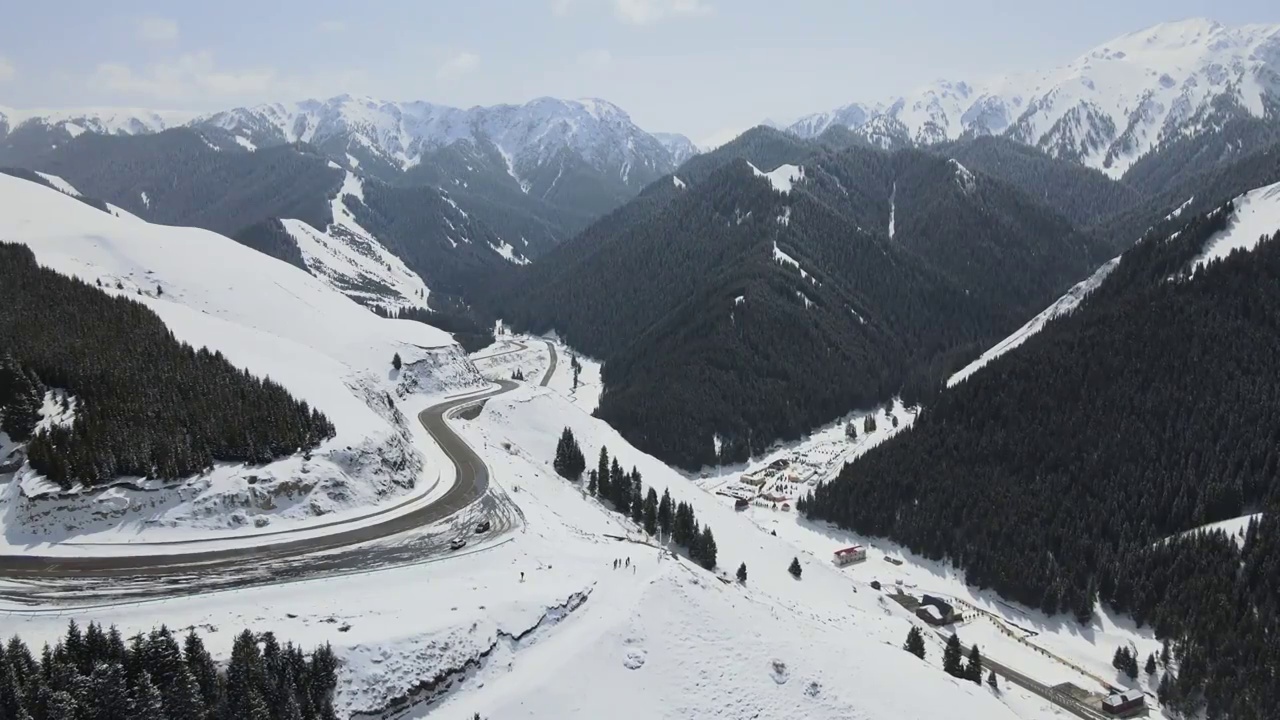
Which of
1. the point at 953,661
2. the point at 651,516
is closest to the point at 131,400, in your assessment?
the point at 651,516

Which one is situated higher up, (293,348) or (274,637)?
(293,348)

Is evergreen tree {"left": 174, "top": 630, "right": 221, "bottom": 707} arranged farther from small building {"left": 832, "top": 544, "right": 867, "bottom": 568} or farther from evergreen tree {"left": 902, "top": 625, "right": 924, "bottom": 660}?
small building {"left": 832, "top": 544, "right": 867, "bottom": 568}

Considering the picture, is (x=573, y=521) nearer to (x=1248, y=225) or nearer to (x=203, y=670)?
(x=203, y=670)

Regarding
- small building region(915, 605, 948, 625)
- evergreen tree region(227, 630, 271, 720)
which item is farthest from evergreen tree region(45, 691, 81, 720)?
small building region(915, 605, 948, 625)

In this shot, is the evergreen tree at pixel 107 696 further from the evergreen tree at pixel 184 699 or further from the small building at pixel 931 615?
the small building at pixel 931 615

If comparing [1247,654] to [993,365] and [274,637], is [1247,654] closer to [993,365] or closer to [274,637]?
[993,365]

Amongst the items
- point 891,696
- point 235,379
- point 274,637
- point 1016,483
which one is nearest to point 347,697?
point 274,637

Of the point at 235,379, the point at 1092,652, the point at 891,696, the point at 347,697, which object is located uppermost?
the point at 235,379
